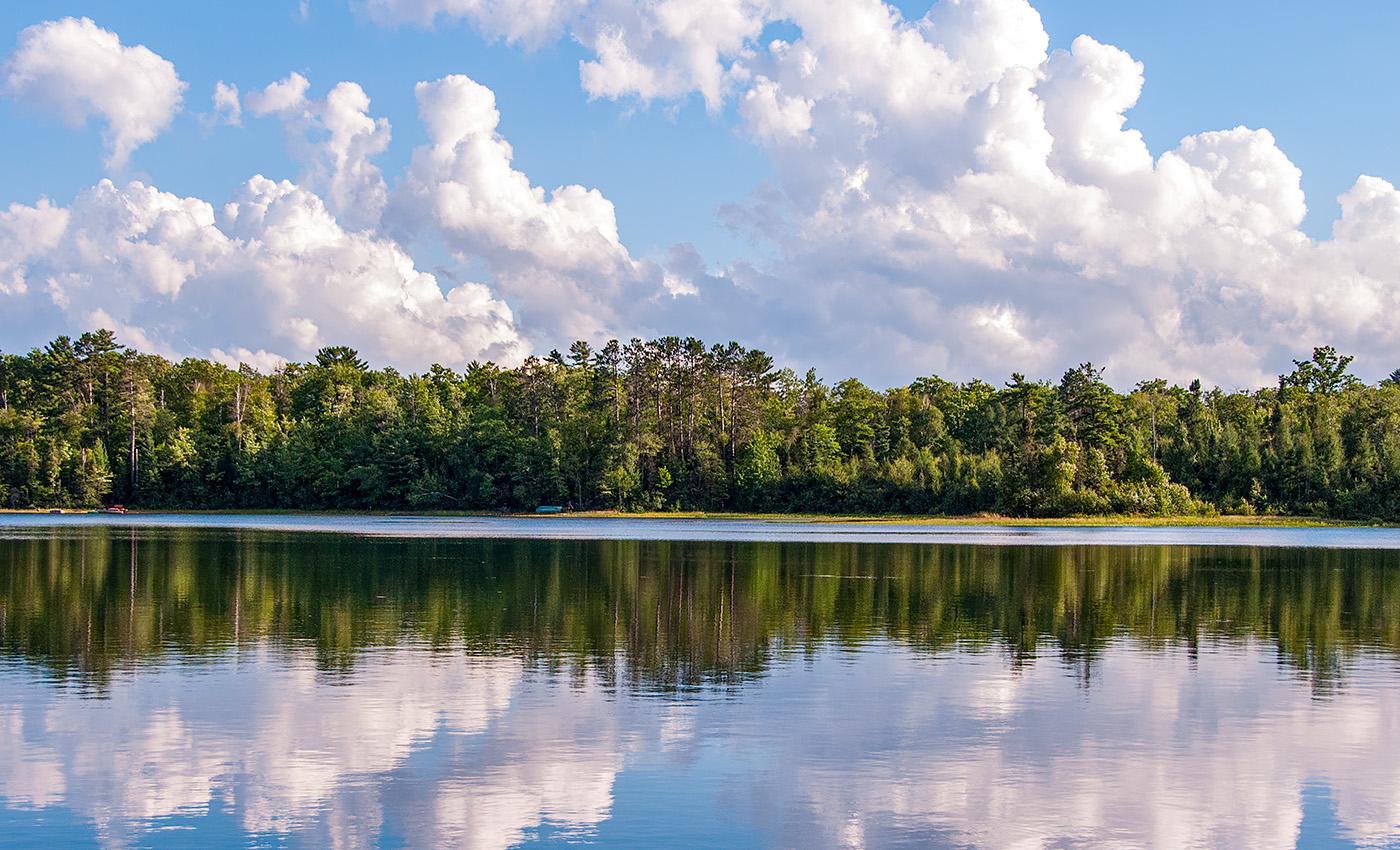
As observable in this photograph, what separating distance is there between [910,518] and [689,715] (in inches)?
4724

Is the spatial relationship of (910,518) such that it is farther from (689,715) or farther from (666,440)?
(689,715)

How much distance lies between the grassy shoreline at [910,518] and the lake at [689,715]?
279 feet

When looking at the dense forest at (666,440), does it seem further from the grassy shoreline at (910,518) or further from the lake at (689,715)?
the lake at (689,715)

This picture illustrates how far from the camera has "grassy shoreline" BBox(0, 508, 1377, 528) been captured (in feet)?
427

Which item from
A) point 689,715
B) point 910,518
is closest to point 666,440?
point 910,518

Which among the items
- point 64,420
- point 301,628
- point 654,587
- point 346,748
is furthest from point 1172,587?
point 64,420

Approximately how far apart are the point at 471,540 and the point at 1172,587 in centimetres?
4790

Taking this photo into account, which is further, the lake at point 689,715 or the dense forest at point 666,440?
the dense forest at point 666,440

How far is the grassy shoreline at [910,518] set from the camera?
130250 mm

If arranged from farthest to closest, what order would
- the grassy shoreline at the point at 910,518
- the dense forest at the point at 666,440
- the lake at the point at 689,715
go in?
the dense forest at the point at 666,440
the grassy shoreline at the point at 910,518
the lake at the point at 689,715

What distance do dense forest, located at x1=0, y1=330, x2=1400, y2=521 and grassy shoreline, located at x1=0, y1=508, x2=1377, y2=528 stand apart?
2.26 m

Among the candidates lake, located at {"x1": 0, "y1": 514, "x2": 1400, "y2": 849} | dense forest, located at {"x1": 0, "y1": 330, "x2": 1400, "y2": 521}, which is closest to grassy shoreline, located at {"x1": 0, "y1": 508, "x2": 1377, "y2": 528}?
dense forest, located at {"x1": 0, "y1": 330, "x2": 1400, "y2": 521}

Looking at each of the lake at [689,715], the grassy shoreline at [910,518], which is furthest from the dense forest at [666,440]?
the lake at [689,715]

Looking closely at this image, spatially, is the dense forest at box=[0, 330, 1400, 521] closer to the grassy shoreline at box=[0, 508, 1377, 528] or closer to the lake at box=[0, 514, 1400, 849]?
the grassy shoreline at box=[0, 508, 1377, 528]
